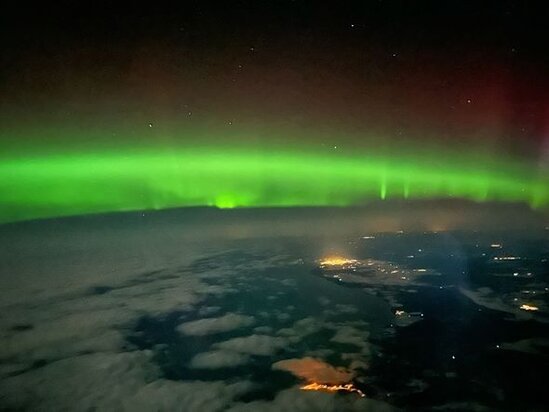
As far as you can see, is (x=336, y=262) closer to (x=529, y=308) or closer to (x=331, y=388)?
(x=529, y=308)

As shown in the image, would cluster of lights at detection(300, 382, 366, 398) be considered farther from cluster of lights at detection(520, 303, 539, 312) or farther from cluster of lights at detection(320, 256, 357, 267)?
cluster of lights at detection(320, 256, 357, 267)

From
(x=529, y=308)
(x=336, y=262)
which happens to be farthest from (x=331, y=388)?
(x=336, y=262)

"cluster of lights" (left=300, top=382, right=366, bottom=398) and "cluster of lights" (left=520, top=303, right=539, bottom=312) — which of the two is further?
"cluster of lights" (left=520, top=303, right=539, bottom=312)

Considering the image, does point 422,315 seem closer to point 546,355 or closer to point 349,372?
point 546,355

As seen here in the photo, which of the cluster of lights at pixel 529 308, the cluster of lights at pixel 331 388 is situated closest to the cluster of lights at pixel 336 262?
the cluster of lights at pixel 529 308

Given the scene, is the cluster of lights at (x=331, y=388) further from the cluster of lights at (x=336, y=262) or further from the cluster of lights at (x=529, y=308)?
the cluster of lights at (x=336, y=262)

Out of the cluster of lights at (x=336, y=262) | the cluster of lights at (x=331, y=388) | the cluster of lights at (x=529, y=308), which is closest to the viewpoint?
the cluster of lights at (x=331, y=388)

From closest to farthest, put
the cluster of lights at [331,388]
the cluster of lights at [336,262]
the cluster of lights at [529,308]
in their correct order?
the cluster of lights at [331,388] → the cluster of lights at [529,308] → the cluster of lights at [336,262]

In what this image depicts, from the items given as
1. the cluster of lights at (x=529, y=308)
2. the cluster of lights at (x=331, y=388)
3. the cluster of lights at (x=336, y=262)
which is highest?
the cluster of lights at (x=331, y=388)

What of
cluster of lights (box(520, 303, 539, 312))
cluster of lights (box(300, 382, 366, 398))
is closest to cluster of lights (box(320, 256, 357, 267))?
cluster of lights (box(520, 303, 539, 312))

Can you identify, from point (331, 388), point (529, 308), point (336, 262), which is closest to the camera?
point (331, 388)
